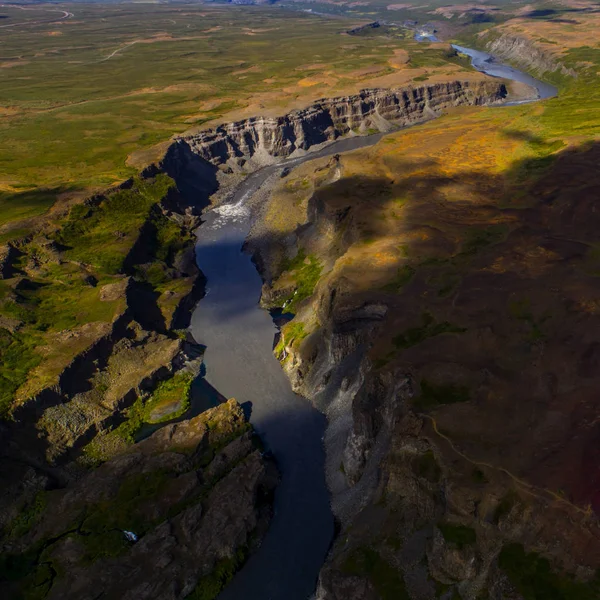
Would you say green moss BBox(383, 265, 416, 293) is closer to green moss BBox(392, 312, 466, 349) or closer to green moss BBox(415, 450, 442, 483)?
green moss BBox(392, 312, 466, 349)

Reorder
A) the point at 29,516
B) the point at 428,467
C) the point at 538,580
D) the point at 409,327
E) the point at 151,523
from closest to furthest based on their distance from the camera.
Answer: the point at 538,580 < the point at 428,467 < the point at 151,523 < the point at 29,516 < the point at 409,327

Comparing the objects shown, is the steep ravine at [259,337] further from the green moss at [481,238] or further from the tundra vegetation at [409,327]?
the green moss at [481,238]

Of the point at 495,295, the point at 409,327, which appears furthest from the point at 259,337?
the point at 495,295

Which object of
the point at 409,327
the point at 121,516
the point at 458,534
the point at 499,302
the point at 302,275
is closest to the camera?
the point at 458,534

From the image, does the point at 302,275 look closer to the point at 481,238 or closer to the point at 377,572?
the point at 481,238

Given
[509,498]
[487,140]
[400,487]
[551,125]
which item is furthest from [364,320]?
[551,125]

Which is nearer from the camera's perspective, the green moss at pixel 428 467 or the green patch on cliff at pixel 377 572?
the green patch on cliff at pixel 377 572

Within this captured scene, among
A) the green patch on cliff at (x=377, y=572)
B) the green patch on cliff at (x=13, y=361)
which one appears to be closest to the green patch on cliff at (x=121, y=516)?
the green patch on cliff at (x=13, y=361)
